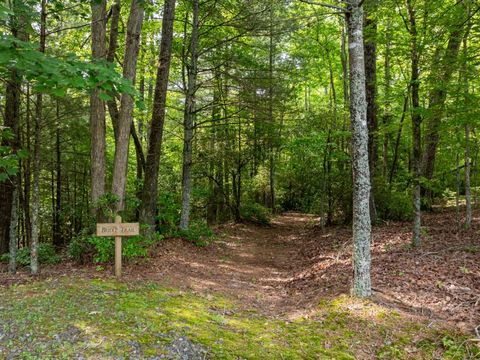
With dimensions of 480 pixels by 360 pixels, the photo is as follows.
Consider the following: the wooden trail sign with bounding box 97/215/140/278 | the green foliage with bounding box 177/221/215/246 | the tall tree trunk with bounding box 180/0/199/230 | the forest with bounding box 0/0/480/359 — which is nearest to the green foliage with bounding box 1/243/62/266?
the forest with bounding box 0/0/480/359

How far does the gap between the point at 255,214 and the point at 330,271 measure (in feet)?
29.5

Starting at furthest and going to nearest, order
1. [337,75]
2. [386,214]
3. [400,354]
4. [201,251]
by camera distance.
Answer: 1. [337,75]
2. [386,214]
3. [201,251]
4. [400,354]

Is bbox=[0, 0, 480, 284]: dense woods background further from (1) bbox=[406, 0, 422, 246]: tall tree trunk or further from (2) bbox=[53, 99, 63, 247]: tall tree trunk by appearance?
(2) bbox=[53, 99, 63, 247]: tall tree trunk

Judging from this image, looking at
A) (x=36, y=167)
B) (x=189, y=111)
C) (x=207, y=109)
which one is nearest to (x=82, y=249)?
(x=36, y=167)

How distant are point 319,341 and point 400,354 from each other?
0.86 metres

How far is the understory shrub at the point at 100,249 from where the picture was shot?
22.7ft

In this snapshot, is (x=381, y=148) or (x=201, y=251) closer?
(x=201, y=251)

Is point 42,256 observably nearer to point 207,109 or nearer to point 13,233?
point 13,233

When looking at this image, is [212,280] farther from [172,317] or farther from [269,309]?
[172,317]

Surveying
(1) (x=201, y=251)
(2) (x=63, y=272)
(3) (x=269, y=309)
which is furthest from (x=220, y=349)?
(1) (x=201, y=251)

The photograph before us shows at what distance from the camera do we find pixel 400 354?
12.2 ft

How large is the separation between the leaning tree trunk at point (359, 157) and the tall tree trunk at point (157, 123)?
5.76 m

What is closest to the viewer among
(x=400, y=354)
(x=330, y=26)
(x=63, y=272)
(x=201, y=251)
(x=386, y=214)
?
(x=400, y=354)

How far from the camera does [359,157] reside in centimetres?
486
